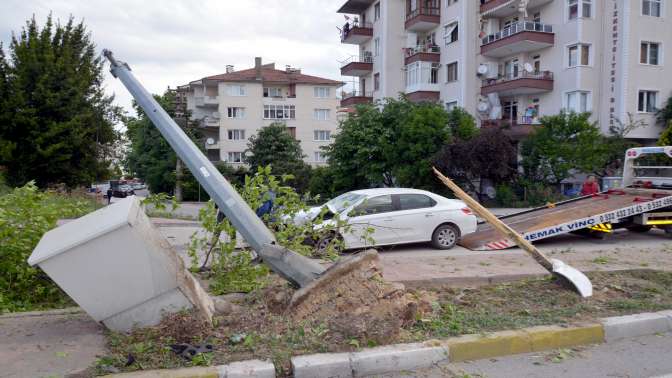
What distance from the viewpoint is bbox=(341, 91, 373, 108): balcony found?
4198 centimetres

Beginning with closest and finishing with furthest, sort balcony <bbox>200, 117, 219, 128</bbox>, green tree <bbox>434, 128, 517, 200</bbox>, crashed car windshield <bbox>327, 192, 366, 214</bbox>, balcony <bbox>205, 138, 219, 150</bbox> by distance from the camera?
1. crashed car windshield <bbox>327, 192, 366, 214</bbox>
2. green tree <bbox>434, 128, 517, 200</bbox>
3. balcony <bbox>205, 138, 219, 150</bbox>
4. balcony <bbox>200, 117, 219, 128</bbox>

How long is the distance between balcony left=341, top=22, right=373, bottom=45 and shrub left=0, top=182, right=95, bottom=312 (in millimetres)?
37264

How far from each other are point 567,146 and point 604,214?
1482 cm

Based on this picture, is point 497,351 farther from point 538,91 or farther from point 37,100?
point 538,91

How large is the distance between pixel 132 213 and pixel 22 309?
2719 millimetres

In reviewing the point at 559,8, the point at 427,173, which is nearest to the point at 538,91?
the point at 559,8

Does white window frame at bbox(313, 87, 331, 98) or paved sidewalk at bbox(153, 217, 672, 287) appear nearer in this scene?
paved sidewalk at bbox(153, 217, 672, 287)

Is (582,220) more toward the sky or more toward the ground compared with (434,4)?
more toward the ground

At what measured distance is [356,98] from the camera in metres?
42.6

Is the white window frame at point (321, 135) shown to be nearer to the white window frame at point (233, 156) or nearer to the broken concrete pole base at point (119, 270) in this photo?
the white window frame at point (233, 156)

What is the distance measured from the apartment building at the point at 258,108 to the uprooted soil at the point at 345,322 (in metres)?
49.4

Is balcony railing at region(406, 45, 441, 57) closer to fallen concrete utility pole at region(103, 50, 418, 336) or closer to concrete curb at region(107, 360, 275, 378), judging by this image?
fallen concrete utility pole at region(103, 50, 418, 336)

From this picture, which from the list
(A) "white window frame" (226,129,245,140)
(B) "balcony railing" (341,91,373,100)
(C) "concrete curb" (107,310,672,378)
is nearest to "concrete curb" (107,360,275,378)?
(C) "concrete curb" (107,310,672,378)

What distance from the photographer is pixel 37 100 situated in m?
24.4
